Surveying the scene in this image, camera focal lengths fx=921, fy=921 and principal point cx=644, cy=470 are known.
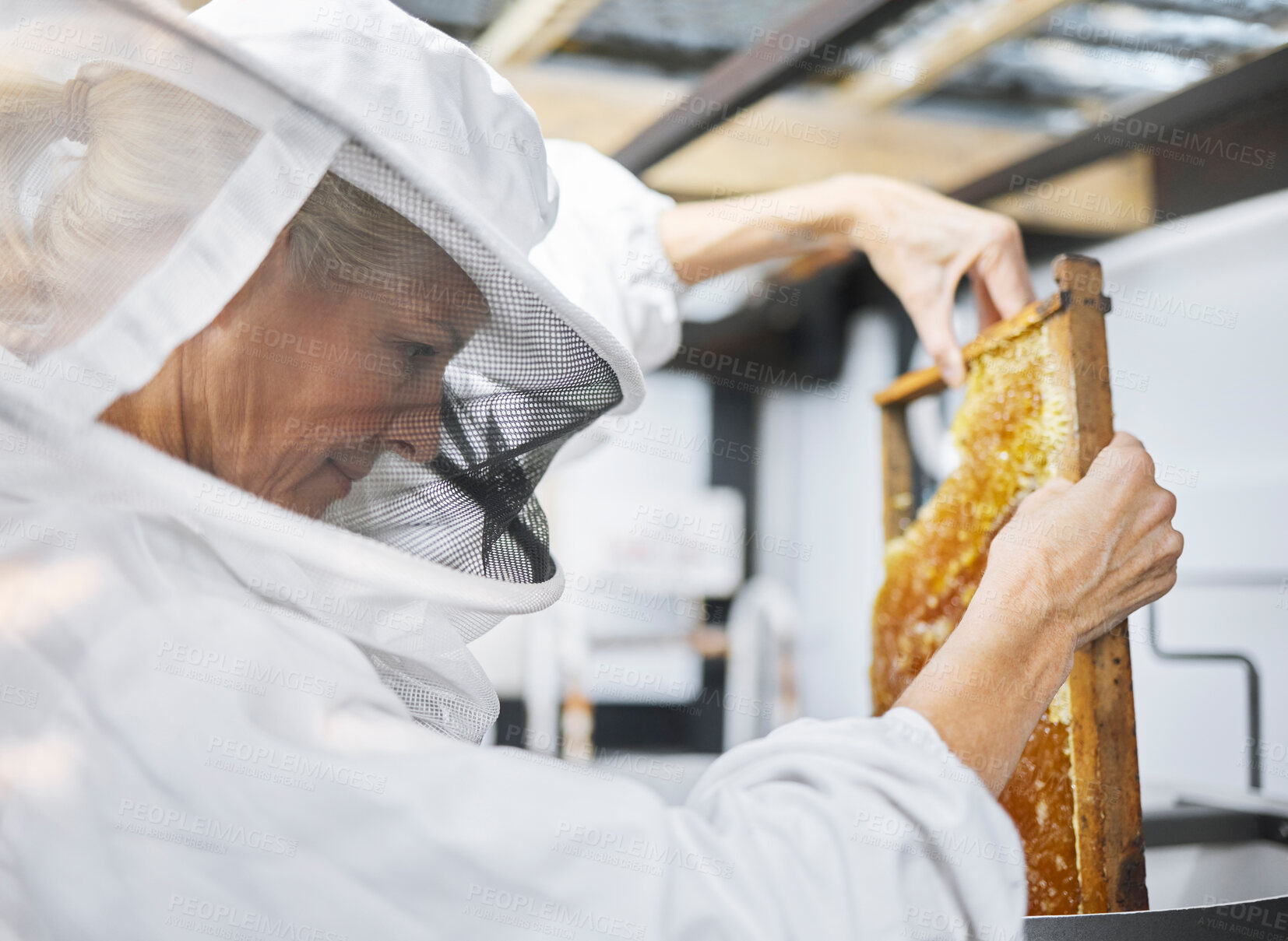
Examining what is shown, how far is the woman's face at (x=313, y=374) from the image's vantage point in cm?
73

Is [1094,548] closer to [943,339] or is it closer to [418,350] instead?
[943,339]

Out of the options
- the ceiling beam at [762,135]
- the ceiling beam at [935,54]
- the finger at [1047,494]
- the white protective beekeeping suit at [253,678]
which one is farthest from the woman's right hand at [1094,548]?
the ceiling beam at [762,135]

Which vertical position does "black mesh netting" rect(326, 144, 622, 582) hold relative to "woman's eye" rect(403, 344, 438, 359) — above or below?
below

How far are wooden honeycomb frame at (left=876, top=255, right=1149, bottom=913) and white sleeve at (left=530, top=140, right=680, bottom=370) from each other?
1.89ft

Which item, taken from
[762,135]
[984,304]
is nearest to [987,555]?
[984,304]

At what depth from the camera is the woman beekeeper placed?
594 millimetres

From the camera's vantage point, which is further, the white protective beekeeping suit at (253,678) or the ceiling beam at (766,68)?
the ceiling beam at (766,68)

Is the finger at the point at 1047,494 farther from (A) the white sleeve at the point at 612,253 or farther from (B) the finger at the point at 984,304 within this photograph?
(A) the white sleeve at the point at 612,253

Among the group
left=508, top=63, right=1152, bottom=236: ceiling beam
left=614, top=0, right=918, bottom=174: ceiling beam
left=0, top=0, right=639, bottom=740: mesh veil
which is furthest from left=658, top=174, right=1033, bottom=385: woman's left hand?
left=508, top=63, right=1152, bottom=236: ceiling beam

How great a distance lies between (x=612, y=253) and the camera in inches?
52.9

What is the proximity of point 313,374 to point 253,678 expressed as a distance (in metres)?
0.26

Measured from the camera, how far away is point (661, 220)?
4.73 feet

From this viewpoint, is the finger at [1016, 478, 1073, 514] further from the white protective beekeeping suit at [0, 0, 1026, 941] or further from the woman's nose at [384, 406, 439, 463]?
the woman's nose at [384, 406, 439, 463]

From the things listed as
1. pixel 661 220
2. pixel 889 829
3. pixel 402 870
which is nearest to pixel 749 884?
pixel 889 829
